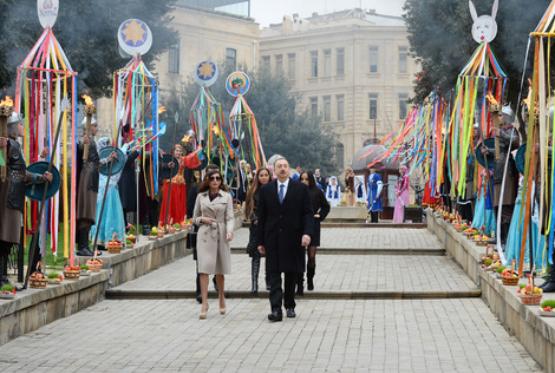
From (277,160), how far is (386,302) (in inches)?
103

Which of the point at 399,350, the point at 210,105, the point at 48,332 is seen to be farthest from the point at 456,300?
the point at 210,105

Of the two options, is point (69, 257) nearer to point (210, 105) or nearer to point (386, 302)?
point (386, 302)

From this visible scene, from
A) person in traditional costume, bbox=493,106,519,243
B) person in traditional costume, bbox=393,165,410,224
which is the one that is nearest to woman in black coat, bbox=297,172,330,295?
person in traditional costume, bbox=493,106,519,243

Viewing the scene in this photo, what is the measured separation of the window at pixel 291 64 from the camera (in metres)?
80.1

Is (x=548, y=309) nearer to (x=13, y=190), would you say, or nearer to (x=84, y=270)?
(x=13, y=190)

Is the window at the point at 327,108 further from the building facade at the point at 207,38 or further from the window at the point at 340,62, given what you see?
the building facade at the point at 207,38

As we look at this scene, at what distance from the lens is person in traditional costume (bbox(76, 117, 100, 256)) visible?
14859 mm

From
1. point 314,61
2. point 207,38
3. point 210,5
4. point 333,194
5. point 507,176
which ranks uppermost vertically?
point 210,5

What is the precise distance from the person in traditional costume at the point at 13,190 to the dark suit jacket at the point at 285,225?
2.87 m

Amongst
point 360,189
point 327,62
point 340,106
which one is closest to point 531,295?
point 360,189

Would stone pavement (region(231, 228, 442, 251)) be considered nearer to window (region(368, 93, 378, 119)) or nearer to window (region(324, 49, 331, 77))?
window (region(368, 93, 378, 119))

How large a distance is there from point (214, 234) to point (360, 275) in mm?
4645

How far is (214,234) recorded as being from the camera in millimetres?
13359

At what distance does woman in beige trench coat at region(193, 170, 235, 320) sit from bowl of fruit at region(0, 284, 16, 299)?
2.70 meters
